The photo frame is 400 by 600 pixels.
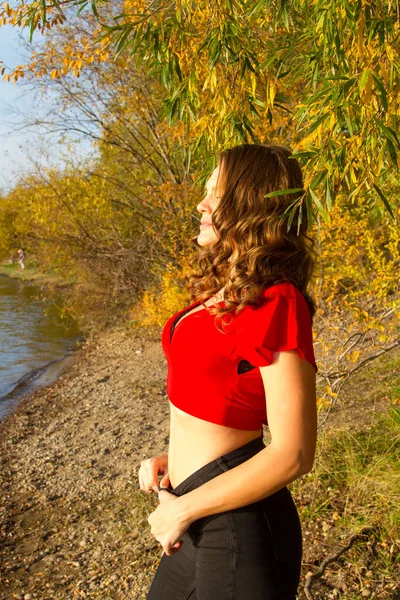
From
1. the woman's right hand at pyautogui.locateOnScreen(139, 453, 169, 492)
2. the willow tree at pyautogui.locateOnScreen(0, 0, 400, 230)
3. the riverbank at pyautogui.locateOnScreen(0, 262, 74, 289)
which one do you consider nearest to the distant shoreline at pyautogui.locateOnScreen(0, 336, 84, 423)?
the riverbank at pyautogui.locateOnScreen(0, 262, 74, 289)

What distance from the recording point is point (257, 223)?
4.94ft

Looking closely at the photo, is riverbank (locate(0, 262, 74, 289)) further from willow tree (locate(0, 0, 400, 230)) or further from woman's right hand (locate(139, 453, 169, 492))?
woman's right hand (locate(139, 453, 169, 492))

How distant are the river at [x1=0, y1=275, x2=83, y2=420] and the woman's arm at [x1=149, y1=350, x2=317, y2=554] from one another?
27.2 feet

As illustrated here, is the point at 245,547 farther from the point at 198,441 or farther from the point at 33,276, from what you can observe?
the point at 33,276

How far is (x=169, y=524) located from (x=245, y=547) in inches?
7.7

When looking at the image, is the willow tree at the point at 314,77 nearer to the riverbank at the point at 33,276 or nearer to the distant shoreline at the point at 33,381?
the distant shoreline at the point at 33,381

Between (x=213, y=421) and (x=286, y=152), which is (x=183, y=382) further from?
(x=286, y=152)

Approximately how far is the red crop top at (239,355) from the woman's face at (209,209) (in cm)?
→ 24

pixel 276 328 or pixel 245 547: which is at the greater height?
pixel 276 328

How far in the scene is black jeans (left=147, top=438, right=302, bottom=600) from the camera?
1.37 meters

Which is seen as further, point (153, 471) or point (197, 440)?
point (153, 471)

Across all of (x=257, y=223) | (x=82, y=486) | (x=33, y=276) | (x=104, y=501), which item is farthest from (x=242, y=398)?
(x=33, y=276)

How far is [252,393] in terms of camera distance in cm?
140

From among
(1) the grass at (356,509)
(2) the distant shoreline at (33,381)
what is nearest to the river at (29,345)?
(2) the distant shoreline at (33,381)
